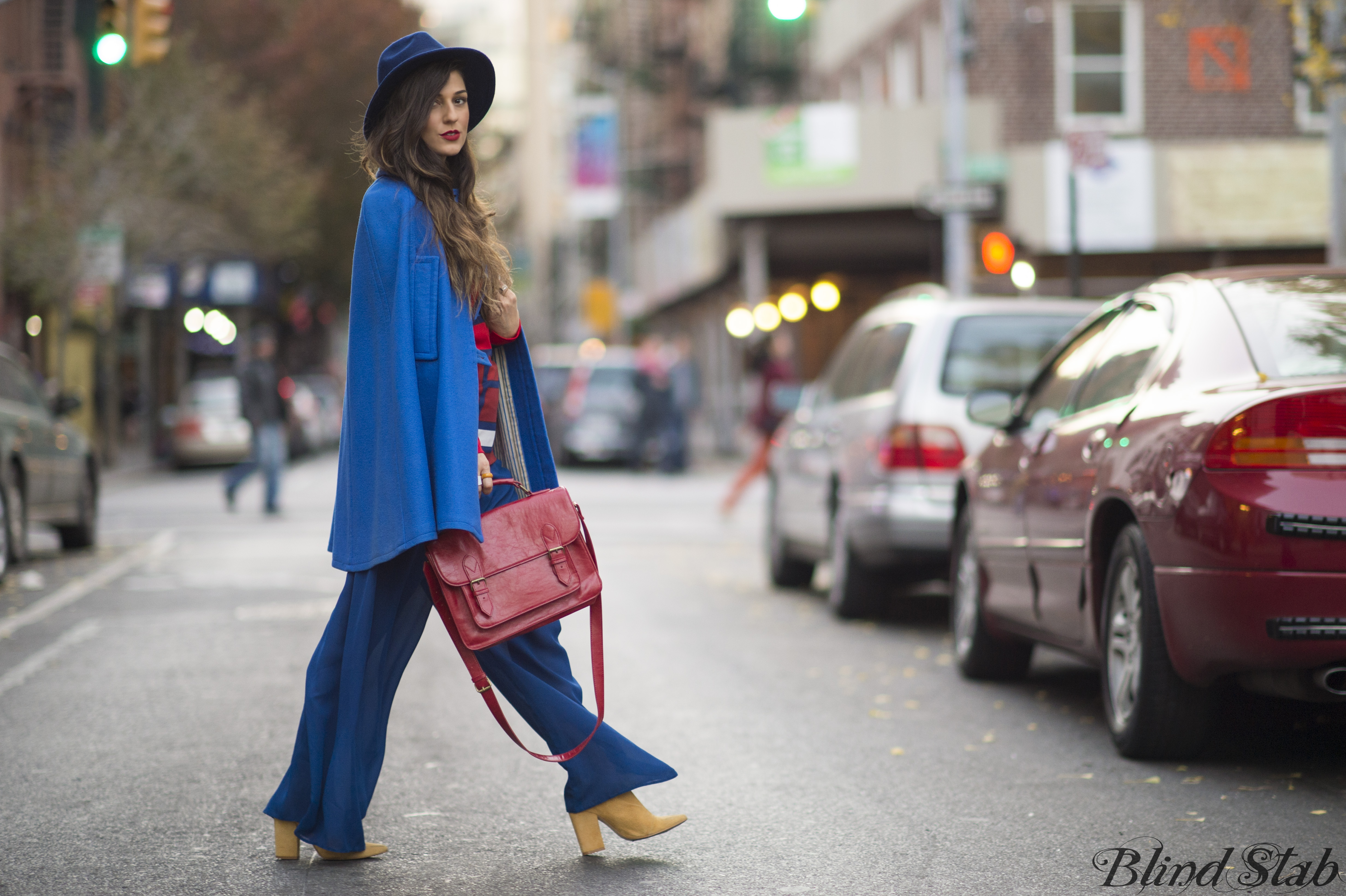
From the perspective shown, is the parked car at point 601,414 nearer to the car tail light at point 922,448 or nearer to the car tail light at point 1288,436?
the car tail light at point 922,448

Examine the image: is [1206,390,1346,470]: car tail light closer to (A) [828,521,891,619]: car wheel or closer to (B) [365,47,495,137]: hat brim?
(B) [365,47,495,137]: hat brim

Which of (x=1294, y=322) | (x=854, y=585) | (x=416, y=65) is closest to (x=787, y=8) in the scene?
(x=854, y=585)

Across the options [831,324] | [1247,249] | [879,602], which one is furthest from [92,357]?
[879,602]

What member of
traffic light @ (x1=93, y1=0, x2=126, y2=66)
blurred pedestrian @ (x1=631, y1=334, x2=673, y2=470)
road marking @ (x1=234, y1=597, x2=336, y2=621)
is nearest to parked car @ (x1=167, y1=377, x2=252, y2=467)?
blurred pedestrian @ (x1=631, y1=334, x2=673, y2=470)

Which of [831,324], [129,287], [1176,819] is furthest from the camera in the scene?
[831,324]

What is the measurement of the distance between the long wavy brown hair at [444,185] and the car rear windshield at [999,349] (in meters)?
5.46

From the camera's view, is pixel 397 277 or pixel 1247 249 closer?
pixel 397 277

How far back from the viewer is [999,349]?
998 cm

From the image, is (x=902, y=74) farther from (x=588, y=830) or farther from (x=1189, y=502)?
(x=588, y=830)

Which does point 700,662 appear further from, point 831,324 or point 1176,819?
point 831,324

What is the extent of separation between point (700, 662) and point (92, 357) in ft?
109

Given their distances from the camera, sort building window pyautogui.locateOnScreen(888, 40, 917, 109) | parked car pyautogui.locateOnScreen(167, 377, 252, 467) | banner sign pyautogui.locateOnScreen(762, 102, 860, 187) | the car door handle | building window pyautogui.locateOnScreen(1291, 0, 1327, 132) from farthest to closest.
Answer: building window pyautogui.locateOnScreen(888, 40, 917, 109), parked car pyautogui.locateOnScreen(167, 377, 252, 467), banner sign pyautogui.locateOnScreen(762, 102, 860, 187), building window pyautogui.locateOnScreen(1291, 0, 1327, 132), the car door handle

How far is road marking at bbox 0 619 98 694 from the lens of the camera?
8.16 meters

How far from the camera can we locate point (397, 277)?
445cm
